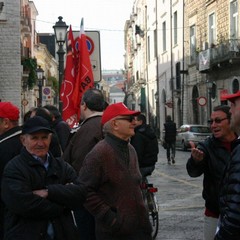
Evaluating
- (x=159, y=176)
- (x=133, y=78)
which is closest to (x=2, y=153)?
(x=159, y=176)

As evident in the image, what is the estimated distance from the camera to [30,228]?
4305 millimetres

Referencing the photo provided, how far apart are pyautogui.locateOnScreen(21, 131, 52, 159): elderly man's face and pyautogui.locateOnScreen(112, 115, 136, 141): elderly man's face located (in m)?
0.80

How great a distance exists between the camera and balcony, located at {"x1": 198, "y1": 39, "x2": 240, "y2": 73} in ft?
112

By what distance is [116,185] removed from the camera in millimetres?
5023

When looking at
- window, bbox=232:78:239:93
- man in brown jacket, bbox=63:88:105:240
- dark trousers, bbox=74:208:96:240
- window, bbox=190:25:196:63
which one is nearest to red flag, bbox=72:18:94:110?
man in brown jacket, bbox=63:88:105:240

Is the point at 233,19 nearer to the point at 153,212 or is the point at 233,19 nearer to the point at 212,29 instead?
the point at 212,29

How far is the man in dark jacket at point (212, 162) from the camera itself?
222 inches

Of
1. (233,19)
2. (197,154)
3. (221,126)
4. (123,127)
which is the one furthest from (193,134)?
(123,127)

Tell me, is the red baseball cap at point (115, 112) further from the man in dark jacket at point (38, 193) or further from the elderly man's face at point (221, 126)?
the elderly man's face at point (221, 126)

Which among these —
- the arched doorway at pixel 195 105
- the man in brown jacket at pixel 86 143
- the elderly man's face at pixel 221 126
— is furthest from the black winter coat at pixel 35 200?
the arched doorway at pixel 195 105

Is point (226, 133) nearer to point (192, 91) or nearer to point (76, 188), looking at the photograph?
point (76, 188)

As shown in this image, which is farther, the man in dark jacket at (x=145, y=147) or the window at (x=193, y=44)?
the window at (x=193, y=44)

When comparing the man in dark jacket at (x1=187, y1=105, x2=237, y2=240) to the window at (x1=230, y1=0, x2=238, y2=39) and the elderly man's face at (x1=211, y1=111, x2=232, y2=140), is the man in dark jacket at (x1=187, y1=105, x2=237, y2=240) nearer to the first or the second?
the elderly man's face at (x1=211, y1=111, x2=232, y2=140)

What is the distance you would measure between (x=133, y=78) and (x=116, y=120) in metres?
76.1
